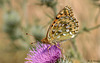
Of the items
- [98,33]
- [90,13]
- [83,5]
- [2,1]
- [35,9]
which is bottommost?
[98,33]

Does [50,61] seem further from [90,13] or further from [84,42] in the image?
[90,13]

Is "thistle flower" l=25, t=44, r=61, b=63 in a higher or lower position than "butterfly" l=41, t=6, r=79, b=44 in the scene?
lower

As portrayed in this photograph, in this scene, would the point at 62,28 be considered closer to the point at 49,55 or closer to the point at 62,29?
the point at 62,29

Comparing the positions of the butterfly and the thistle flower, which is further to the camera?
the thistle flower

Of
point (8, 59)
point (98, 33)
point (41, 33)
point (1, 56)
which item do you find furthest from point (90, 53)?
point (1, 56)

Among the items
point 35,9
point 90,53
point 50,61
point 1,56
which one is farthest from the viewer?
Result: point 35,9

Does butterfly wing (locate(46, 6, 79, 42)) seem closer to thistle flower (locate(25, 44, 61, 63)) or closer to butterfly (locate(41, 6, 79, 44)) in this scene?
butterfly (locate(41, 6, 79, 44))

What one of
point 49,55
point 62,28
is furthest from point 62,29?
point 49,55

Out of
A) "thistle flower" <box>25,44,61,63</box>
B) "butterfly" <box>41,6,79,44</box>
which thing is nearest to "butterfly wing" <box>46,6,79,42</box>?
"butterfly" <box>41,6,79,44</box>
